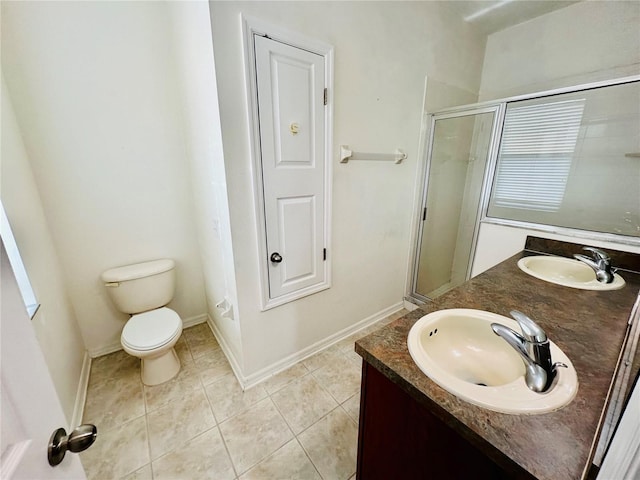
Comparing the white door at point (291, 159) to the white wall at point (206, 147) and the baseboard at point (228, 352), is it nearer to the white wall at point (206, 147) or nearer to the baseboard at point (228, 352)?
the white wall at point (206, 147)

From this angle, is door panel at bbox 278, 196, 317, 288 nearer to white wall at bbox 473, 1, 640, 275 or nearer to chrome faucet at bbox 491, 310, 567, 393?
chrome faucet at bbox 491, 310, 567, 393

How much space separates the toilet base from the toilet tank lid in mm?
541

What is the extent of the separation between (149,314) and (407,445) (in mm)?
1757

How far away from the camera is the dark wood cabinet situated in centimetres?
61

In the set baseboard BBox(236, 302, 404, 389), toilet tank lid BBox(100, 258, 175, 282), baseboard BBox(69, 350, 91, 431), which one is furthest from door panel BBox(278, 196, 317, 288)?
baseboard BBox(69, 350, 91, 431)

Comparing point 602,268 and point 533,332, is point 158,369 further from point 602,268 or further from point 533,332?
point 602,268

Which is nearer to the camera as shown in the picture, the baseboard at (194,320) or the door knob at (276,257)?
the door knob at (276,257)

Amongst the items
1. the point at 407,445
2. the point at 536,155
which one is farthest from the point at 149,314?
the point at 536,155

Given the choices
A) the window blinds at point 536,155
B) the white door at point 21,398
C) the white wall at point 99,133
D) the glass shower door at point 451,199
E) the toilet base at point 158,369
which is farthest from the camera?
the glass shower door at point 451,199

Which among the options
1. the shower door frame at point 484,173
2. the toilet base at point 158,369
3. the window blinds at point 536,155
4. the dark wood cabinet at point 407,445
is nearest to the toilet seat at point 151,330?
the toilet base at point 158,369

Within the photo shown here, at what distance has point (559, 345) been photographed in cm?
82

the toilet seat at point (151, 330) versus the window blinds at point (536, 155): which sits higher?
the window blinds at point (536, 155)

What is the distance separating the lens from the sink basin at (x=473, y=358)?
644 mm

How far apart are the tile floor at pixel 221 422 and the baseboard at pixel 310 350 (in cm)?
4
